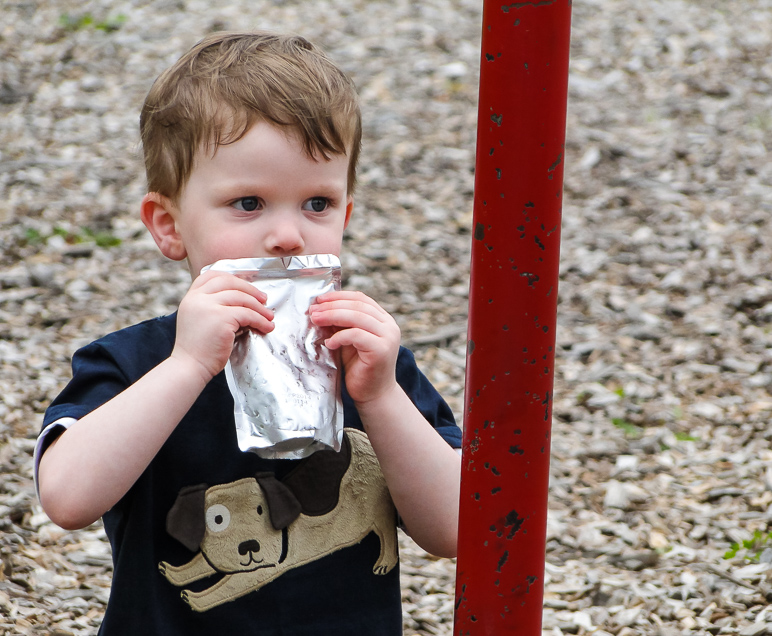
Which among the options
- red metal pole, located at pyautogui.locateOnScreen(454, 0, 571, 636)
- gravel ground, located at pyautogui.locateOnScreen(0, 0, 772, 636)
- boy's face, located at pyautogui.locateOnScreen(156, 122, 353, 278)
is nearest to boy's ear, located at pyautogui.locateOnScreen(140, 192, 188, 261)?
boy's face, located at pyautogui.locateOnScreen(156, 122, 353, 278)

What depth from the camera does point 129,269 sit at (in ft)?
15.7

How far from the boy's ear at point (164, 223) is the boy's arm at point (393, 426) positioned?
15.4 inches

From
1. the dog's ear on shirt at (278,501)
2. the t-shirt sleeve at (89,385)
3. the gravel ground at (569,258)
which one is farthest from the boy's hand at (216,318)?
the gravel ground at (569,258)

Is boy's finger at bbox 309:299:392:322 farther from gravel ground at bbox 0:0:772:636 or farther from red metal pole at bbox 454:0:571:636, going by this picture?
gravel ground at bbox 0:0:772:636

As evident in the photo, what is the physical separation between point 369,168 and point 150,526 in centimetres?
434

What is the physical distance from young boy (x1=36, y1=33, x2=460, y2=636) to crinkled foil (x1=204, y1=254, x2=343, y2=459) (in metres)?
0.03

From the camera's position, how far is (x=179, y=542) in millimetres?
1822

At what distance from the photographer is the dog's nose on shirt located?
5.99 ft

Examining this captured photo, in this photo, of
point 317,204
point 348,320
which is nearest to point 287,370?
point 348,320

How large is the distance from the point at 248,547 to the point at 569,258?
3.63m

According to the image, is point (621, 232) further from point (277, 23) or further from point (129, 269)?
point (277, 23)

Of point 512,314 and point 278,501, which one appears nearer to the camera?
point 512,314

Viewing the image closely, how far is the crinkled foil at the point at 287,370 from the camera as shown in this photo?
5.20 feet

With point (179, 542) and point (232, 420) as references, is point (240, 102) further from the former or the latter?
point (179, 542)
